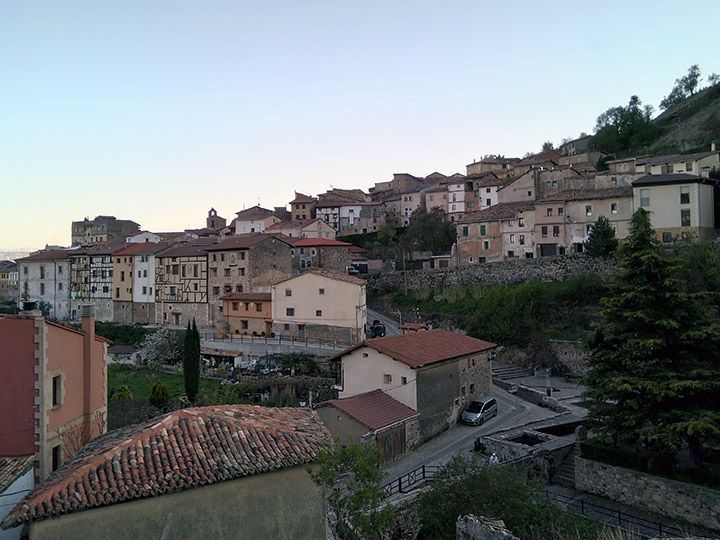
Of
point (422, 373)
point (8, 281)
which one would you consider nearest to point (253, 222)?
point (8, 281)

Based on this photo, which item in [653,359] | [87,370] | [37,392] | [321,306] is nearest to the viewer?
[37,392]

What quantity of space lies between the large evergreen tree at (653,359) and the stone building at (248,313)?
1264 inches

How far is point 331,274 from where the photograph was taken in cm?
4491

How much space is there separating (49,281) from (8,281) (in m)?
30.2

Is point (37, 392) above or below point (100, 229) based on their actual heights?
below

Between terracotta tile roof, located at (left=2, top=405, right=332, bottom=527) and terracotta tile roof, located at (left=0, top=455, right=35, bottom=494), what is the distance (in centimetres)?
175

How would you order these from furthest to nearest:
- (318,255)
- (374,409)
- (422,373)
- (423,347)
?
(318,255) < (423,347) < (422,373) < (374,409)

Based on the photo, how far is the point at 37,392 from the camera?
1421 cm

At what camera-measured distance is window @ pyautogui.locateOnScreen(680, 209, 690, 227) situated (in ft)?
149

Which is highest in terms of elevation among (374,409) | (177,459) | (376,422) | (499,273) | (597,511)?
(499,273)

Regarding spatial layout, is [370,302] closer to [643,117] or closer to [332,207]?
[332,207]

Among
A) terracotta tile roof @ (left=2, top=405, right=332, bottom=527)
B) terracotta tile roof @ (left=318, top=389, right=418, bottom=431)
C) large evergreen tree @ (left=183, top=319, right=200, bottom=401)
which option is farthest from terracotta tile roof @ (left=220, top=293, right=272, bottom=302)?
terracotta tile roof @ (left=2, top=405, right=332, bottom=527)

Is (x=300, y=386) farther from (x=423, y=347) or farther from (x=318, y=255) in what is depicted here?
(x=318, y=255)

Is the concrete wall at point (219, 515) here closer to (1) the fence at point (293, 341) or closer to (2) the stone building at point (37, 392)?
(2) the stone building at point (37, 392)
